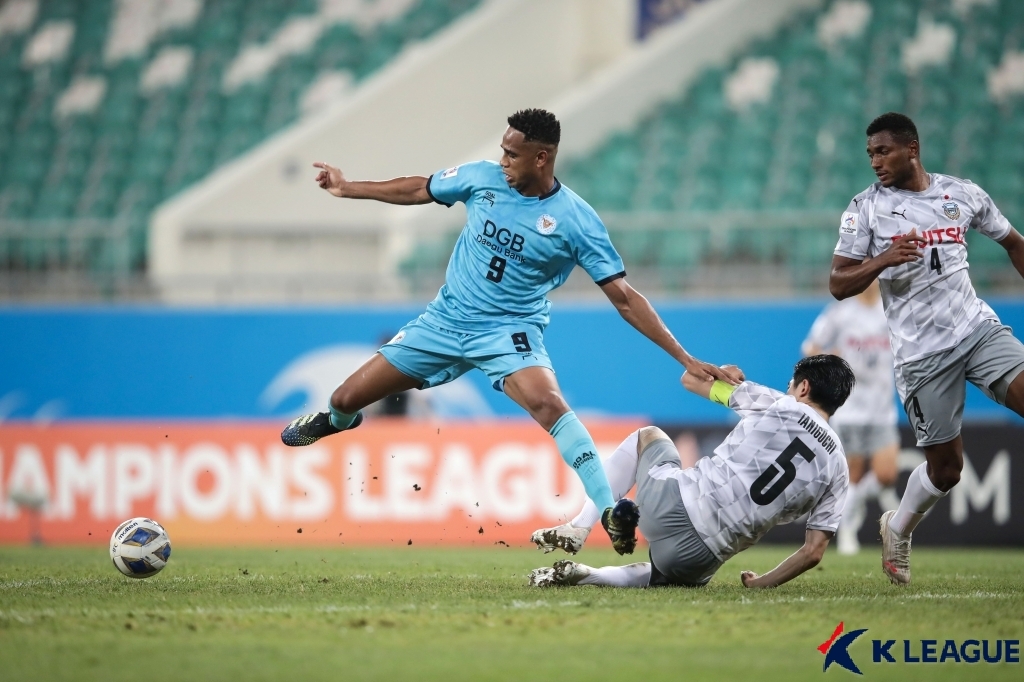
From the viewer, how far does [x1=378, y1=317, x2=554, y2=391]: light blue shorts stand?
7.12 metres

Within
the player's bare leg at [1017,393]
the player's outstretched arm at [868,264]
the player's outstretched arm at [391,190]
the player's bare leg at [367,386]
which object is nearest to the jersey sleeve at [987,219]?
the player's outstretched arm at [868,264]

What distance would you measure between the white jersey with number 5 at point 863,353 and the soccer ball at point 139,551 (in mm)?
6384

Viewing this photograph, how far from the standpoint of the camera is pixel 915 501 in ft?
24.0

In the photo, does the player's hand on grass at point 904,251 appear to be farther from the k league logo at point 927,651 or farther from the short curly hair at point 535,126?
the k league logo at point 927,651

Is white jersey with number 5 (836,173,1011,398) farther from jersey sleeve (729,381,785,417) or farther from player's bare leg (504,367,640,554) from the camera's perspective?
player's bare leg (504,367,640,554)

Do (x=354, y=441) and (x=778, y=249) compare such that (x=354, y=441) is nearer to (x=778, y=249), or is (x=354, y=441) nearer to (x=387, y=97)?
(x=778, y=249)

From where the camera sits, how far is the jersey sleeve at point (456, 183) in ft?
24.1

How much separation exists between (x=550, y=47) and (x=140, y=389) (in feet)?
29.0

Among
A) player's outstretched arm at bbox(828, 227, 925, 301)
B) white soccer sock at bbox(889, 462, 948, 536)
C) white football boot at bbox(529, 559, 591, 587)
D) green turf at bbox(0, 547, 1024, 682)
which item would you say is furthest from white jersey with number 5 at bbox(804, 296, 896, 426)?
white football boot at bbox(529, 559, 591, 587)

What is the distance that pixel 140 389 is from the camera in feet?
50.6

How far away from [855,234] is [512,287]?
1.96m

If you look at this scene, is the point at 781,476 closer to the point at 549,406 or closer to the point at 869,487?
the point at 549,406

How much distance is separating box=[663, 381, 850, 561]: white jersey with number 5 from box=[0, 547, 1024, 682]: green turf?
396mm

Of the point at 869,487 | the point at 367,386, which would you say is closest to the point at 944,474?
the point at 367,386
